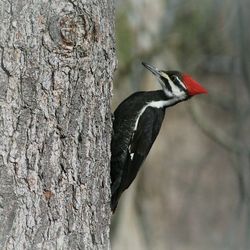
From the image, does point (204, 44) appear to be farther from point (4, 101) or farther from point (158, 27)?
point (4, 101)

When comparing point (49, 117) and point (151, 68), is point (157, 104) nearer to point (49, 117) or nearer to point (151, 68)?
point (151, 68)

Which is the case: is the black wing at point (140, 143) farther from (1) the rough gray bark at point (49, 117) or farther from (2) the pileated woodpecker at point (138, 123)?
(1) the rough gray bark at point (49, 117)

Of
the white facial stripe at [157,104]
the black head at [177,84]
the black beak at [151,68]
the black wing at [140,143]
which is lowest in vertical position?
the black wing at [140,143]

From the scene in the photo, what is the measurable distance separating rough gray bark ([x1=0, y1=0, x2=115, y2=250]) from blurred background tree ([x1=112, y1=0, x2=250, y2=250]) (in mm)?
3648

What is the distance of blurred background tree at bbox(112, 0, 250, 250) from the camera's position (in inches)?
295

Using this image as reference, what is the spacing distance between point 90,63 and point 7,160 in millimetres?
530

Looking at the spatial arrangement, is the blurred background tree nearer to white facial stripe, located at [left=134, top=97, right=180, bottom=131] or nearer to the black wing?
white facial stripe, located at [left=134, top=97, right=180, bottom=131]

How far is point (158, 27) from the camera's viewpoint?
30.9ft

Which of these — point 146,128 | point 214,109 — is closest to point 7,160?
point 146,128

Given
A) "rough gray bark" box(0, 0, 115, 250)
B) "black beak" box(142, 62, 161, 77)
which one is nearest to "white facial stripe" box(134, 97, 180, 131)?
Answer: "black beak" box(142, 62, 161, 77)

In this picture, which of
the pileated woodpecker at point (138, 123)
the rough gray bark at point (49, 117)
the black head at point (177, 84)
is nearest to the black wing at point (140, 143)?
the pileated woodpecker at point (138, 123)

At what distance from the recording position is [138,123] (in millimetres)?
4301

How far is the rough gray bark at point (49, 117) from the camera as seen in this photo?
2824 mm

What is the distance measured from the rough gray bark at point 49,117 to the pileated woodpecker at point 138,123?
108cm
